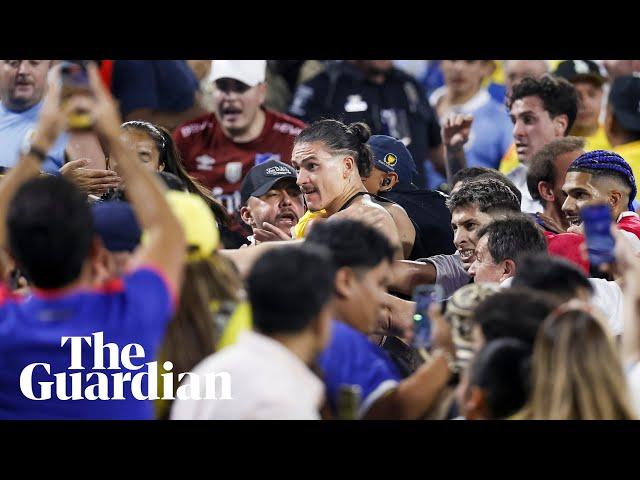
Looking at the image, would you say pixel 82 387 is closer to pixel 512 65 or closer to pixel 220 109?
pixel 220 109

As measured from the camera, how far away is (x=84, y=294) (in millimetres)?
3311

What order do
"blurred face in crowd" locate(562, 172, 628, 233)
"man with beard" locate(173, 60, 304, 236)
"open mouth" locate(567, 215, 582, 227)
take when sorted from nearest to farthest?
"blurred face in crowd" locate(562, 172, 628, 233) → "open mouth" locate(567, 215, 582, 227) → "man with beard" locate(173, 60, 304, 236)

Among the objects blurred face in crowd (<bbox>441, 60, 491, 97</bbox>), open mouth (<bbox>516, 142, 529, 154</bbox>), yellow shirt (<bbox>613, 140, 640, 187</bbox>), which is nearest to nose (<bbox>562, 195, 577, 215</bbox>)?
yellow shirt (<bbox>613, 140, 640, 187</bbox>)

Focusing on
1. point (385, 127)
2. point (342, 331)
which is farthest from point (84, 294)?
point (385, 127)

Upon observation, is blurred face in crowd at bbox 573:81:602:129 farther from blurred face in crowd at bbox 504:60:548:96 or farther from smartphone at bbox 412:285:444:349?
smartphone at bbox 412:285:444:349

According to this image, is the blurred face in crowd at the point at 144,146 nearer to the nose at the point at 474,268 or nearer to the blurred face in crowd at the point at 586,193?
the nose at the point at 474,268

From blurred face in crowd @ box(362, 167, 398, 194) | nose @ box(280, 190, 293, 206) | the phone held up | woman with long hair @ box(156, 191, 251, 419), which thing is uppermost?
blurred face in crowd @ box(362, 167, 398, 194)

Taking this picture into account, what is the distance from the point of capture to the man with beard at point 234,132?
7.52 metres

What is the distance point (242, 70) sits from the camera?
764 centimetres

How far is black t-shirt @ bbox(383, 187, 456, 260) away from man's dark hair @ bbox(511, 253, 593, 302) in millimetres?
1848

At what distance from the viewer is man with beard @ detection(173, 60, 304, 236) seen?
24.7 ft

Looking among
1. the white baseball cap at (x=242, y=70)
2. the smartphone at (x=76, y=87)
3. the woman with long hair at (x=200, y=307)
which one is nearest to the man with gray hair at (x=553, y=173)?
the white baseball cap at (x=242, y=70)

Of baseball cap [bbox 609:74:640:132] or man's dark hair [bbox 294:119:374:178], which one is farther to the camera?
baseball cap [bbox 609:74:640:132]
